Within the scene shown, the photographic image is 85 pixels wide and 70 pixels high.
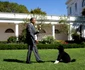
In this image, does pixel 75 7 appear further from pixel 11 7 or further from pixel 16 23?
pixel 16 23

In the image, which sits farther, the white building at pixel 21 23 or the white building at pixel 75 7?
the white building at pixel 75 7

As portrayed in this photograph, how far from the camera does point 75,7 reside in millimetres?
58188

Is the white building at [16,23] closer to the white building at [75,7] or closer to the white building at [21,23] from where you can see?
the white building at [21,23]

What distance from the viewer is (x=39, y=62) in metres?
10.6

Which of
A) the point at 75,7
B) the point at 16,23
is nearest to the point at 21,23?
the point at 16,23

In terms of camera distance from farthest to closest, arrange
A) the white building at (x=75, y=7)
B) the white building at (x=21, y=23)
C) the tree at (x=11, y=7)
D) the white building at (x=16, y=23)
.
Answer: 1. the tree at (x=11, y=7)
2. the white building at (x=75, y=7)
3. the white building at (x=21, y=23)
4. the white building at (x=16, y=23)

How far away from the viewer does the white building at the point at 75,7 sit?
53094 millimetres

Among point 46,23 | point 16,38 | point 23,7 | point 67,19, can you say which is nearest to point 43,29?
point 46,23

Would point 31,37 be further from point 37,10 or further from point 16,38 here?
point 37,10

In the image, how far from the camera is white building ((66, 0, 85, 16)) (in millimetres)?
53094

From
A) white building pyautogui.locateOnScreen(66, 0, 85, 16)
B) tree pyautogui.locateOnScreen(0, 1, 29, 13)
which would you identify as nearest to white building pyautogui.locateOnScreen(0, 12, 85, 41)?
white building pyautogui.locateOnScreen(66, 0, 85, 16)

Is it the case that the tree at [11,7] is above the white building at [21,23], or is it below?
above

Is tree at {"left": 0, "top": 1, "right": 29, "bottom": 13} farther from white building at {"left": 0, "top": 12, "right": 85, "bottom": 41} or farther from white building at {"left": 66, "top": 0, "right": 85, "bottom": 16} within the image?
white building at {"left": 0, "top": 12, "right": 85, "bottom": 41}

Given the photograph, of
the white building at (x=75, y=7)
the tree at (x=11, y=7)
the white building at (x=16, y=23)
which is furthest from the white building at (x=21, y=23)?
the tree at (x=11, y=7)
